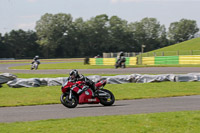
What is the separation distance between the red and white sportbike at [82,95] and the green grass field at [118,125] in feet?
8.94

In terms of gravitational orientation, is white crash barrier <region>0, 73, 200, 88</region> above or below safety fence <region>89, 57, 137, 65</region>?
below

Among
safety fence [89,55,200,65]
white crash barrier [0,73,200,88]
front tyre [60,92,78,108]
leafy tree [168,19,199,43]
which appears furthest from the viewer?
leafy tree [168,19,199,43]

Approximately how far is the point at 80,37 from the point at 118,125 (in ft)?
365

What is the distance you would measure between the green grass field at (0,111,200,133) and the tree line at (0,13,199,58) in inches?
3921

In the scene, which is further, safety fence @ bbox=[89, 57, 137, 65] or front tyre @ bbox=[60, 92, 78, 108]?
safety fence @ bbox=[89, 57, 137, 65]

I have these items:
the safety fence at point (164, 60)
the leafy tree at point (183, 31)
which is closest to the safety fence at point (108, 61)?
the safety fence at point (164, 60)

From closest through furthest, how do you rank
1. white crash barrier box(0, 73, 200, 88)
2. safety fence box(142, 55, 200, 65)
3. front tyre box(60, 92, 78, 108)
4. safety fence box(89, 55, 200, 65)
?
front tyre box(60, 92, 78, 108), white crash barrier box(0, 73, 200, 88), safety fence box(142, 55, 200, 65), safety fence box(89, 55, 200, 65)

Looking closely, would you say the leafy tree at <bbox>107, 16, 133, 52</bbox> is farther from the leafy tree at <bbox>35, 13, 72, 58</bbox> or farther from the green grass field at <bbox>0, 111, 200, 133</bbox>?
the green grass field at <bbox>0, 111, 200, 133</bbox>

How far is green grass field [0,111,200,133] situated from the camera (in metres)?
7.11

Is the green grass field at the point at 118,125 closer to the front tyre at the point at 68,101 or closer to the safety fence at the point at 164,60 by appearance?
the front tyre at the point at 68,101

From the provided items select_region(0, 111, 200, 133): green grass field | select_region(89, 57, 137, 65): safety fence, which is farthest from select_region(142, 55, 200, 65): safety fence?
select_region(0, 111, 200, 133): green grass field

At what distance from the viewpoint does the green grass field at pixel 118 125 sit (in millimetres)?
7109

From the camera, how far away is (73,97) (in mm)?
11359

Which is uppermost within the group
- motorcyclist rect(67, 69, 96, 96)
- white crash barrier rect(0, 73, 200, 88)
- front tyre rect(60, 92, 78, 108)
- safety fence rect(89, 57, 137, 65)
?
safety fence rect(89, 57, 137, 65)
